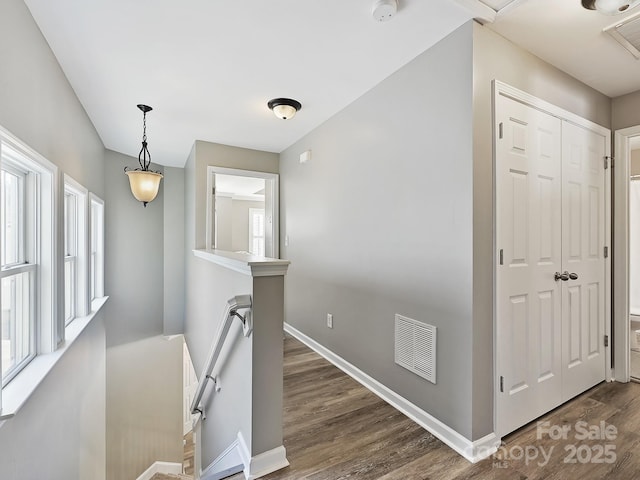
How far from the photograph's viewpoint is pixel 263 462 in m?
1.62

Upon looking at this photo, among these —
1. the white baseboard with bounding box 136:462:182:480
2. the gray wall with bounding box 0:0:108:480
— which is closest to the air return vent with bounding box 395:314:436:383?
the gray wall with bounding box 0:0:108:480

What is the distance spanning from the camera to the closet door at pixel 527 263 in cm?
177

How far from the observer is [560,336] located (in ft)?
6.97

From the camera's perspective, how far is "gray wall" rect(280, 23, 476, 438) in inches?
68.3

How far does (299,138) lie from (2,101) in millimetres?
2700

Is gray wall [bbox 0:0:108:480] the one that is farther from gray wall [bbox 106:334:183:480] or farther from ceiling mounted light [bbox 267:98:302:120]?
ceiling mounted light [bbox 267:98:302:120]

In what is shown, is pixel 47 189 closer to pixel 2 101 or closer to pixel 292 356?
pixel 2 101

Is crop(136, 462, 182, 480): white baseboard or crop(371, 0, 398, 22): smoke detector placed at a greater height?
crop(371, 0, 398, 22): smoke detector

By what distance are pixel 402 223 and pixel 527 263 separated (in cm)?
81

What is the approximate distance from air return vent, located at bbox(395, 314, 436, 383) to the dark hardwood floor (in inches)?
14.3

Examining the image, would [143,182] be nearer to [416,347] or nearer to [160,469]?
[416,347]

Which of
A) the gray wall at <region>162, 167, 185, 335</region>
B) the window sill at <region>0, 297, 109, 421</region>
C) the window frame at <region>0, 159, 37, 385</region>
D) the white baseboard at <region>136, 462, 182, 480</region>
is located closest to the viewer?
the window sill at <region>0, 297, 109, 421</region>

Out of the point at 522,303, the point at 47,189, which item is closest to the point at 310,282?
the point at 522,303

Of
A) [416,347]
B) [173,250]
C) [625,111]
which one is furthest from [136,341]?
[625,111]
